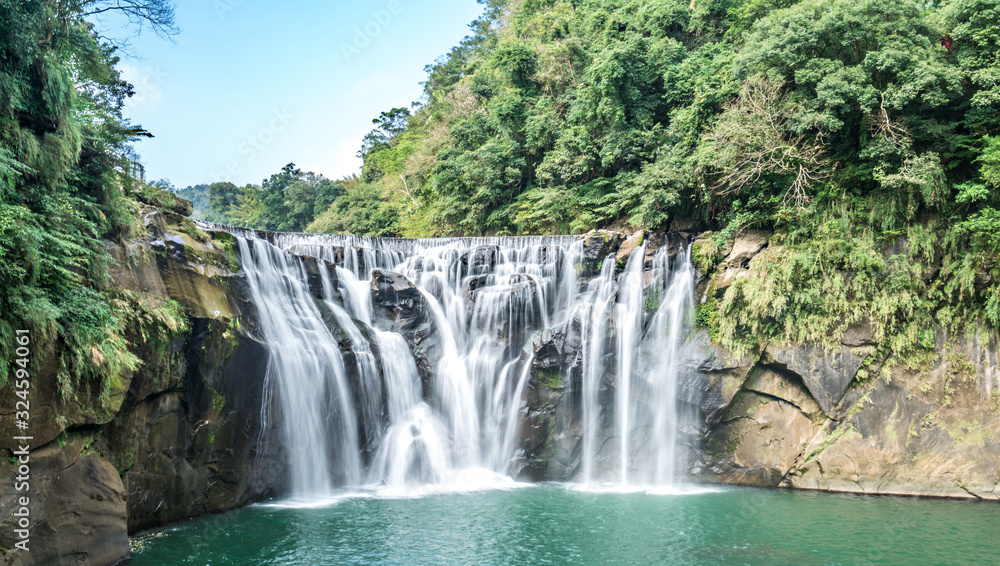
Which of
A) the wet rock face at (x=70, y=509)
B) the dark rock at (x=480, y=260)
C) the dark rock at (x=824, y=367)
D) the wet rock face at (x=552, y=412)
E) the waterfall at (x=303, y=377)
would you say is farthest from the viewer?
the dark rock at (x=480, y=260)

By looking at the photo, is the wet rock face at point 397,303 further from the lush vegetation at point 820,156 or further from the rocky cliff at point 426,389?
the lush vegetation at point 820,156

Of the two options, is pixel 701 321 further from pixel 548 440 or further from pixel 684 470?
pixel 548 440

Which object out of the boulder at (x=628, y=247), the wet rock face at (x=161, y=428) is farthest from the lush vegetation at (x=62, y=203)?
the boulder at (x=628, y=247)

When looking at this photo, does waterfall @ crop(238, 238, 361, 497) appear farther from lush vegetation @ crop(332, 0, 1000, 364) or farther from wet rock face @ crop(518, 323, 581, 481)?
lush vegetation @ crop(332, 0, 1000, 364)

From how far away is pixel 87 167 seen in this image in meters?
9.30

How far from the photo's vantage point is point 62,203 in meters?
8.35

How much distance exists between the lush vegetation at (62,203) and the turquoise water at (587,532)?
3.45 meters

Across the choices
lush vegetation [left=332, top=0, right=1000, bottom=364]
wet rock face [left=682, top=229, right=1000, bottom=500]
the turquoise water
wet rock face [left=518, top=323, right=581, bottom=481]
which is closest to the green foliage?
lush vegetation [left=332, top=0, right=1000, bottom=364]

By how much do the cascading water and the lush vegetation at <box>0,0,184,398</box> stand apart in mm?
3567

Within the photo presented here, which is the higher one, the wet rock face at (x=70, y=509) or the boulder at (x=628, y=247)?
the boulder at (x=628, y=247)

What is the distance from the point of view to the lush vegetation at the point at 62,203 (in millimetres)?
7133

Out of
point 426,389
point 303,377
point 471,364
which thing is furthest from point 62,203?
point 471,364

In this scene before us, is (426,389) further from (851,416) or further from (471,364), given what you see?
(851,416)

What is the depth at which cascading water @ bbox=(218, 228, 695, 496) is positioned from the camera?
12.9 m
